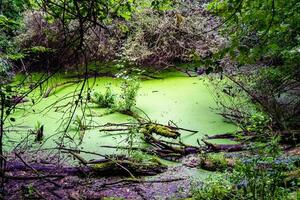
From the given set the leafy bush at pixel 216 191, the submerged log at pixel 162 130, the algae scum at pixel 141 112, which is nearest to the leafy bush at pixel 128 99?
the algae scum at pixel 141 112

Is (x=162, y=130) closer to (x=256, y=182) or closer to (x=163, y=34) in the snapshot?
(x=256, y=182)

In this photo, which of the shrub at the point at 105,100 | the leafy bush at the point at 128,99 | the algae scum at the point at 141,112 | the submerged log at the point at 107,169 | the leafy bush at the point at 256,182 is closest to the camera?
the leafy bush at the point at 256,182

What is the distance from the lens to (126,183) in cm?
310

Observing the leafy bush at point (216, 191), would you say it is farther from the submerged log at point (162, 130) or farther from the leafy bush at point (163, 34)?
the leafy bush at point (163, 34)

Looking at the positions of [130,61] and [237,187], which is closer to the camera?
[237,187]

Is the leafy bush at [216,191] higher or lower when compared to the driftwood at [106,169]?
higher

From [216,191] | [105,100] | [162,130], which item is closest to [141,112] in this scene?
[105,100]

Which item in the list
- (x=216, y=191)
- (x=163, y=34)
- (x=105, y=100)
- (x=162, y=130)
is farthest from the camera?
(x=163, y=34)

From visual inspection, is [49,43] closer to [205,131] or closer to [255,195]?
[205,131]

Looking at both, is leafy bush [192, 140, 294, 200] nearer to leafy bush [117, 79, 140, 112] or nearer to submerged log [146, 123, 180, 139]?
submerged log [146, 123, 180, 139]

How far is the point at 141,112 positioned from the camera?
16.6 feet

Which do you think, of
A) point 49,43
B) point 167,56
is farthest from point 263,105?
point 49,43

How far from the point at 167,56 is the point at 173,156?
3682mm

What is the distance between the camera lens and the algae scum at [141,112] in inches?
162
